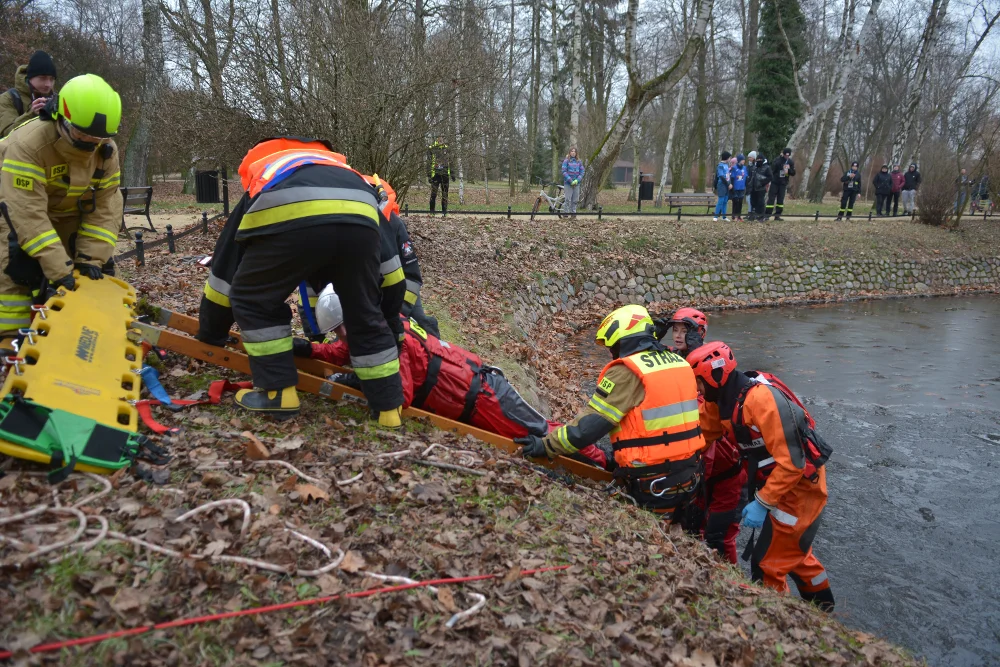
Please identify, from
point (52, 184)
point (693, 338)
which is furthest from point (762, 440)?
point (52, 184)

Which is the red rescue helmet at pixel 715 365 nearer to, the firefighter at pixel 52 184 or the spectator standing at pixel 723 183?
the firefighter at pixel 52 184

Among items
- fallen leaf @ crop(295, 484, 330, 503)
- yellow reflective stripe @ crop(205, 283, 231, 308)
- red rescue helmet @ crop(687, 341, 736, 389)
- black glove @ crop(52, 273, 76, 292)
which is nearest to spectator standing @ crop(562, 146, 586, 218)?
red rescue helmet @ crop(687, 341, 736, 389)

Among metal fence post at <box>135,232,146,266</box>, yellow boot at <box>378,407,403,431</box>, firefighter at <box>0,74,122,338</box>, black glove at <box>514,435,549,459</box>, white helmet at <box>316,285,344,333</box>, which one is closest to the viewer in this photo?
firefighter at <box>0,74,122,338</box>

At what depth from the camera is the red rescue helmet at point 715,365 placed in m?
5.05

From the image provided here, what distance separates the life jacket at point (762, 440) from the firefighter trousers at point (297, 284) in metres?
2.56

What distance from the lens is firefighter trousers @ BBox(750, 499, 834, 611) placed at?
4.82 m

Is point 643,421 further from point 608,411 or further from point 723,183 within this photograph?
point 723,183

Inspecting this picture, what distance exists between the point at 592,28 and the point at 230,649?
3099 centimetres

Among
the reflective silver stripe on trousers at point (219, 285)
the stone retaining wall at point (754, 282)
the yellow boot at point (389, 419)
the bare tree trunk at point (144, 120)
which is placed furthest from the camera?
the bare tree trunk at point (144, 120)

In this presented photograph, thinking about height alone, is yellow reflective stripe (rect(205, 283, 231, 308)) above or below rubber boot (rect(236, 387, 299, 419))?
above

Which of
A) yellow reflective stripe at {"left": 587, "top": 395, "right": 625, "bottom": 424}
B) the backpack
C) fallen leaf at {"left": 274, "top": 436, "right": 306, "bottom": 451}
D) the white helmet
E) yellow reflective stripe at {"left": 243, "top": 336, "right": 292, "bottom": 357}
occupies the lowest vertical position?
fallen leaf at {"left": 274, "top": 436, "right": 306, "bottom": 451}

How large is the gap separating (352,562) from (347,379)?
6.59 ft

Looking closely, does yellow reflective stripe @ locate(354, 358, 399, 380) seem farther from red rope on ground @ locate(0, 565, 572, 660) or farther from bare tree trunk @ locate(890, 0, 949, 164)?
bare tree trunk @ locate(890, 0, 949, 164)

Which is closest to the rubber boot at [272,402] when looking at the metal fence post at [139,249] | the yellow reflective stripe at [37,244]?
the yellow reflective stripe at [37,244]
